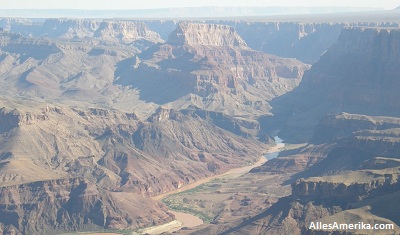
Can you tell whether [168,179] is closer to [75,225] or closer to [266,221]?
[75,225]

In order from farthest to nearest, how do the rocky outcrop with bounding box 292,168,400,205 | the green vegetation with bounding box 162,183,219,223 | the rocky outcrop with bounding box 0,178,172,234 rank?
1. the green vegetation with bounding box 162,183,219,223
2. the rocky outcrop with bounding box 0,178,172,234
3. the rocky outcrop with bounding box 292,168,400,205

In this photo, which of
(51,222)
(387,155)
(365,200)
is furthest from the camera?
(387,155)

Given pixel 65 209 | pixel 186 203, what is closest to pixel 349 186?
pixel 186 203

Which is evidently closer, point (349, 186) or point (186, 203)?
point (349, 186)

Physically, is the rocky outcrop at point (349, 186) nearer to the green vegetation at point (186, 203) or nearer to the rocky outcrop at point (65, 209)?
the green vegetation at point (186, 203)

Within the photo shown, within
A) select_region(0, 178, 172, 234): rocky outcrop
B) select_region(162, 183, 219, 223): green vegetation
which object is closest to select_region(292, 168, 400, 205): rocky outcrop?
select_region(162, 183, 219, 223): green vegetation

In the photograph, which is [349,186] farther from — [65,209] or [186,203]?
[65,209]

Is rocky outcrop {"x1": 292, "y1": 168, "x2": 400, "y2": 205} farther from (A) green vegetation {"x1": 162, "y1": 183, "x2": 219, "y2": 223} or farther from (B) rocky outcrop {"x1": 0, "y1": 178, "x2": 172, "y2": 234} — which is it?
(B) rocky outcrop {"x1": 0, "y1": 178, "x2": 172, "y2": 234}

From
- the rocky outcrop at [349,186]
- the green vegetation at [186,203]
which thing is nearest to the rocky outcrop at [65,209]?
the green vegetation at [186,203]

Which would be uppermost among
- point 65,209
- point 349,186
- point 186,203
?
point 349,186

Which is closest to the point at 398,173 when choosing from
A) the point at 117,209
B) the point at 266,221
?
the point at 266,221

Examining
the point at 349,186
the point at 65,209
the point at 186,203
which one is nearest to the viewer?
the point at 349,186
